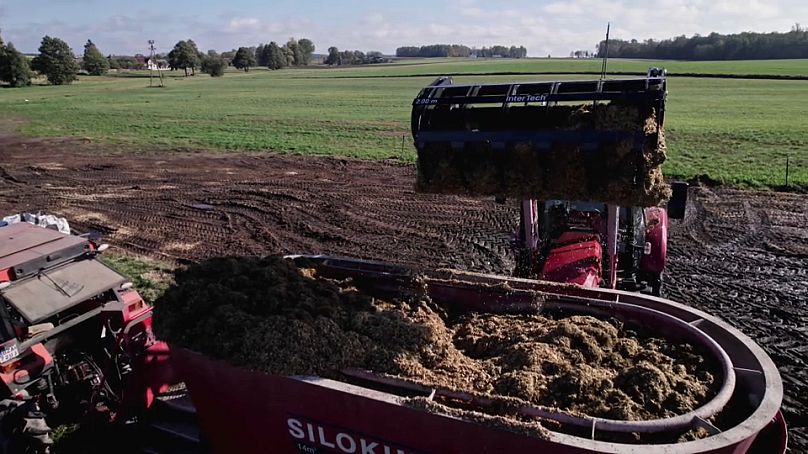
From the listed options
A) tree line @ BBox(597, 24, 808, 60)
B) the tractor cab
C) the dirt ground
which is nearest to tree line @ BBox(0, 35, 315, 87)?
the dirt ground

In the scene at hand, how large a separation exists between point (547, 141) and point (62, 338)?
4.92 m

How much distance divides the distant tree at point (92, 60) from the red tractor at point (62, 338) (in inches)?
3855

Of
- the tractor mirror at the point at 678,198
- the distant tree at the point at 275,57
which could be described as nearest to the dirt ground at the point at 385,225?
the tractor mirror at the point at 678,198

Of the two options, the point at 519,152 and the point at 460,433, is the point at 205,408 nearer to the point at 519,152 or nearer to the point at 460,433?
the point at 460,433

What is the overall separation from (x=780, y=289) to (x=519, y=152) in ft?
23.4

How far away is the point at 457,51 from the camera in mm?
170250

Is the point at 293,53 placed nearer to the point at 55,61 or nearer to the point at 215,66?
the point at 215,66

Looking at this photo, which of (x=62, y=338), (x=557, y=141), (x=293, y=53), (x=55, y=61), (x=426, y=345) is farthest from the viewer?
(x=293, y=53)

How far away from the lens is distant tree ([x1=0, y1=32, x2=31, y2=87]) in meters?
63.9

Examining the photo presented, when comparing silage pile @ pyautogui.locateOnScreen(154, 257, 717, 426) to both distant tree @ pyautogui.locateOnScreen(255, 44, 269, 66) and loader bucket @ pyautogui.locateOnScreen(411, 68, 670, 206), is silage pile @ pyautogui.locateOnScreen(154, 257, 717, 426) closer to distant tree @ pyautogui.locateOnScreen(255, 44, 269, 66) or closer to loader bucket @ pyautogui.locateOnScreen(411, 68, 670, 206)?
loader bucket @ pyautogui.locateOnScreen(411, 68, 670, 206)

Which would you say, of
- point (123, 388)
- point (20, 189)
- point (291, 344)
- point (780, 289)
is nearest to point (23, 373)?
point (123, 388)

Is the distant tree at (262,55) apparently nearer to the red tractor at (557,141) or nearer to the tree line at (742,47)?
the tree line at (742,47)

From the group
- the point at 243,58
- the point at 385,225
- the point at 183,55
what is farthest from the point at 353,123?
the point at 243,58

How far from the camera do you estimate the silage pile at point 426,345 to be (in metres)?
3.59
